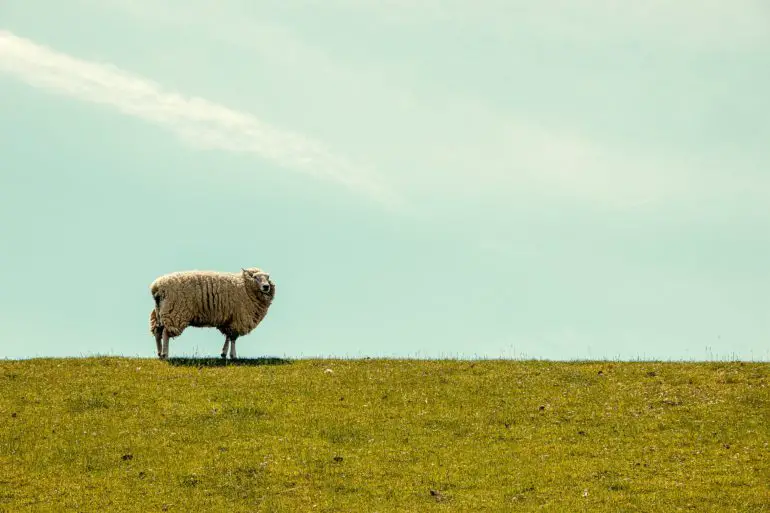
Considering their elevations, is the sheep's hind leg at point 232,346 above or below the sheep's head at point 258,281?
below

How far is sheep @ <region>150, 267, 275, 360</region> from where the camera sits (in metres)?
34.7

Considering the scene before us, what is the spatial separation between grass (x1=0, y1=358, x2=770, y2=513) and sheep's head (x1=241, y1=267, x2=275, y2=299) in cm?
415

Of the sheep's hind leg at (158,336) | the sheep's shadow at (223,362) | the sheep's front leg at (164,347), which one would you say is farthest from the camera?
the sheep's hind leg at (158,336)

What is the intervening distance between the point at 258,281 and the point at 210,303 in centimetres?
215

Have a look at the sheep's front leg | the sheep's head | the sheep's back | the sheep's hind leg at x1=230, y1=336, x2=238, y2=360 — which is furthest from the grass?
the sheep's head

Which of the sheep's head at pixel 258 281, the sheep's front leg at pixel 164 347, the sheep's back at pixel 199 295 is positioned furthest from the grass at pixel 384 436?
the sheep's head at pixel 258 281

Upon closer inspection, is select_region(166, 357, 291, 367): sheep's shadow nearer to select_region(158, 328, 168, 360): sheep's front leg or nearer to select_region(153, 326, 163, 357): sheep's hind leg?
select_region(158, 328, 168, 360): sheep's front leg

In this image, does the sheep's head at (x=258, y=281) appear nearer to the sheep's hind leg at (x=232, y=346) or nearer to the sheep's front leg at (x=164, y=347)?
the sheep's hind leg at (x=232, y=346)

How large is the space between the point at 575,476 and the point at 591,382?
25.0ft

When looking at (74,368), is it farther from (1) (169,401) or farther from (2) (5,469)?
(2) (5,469)

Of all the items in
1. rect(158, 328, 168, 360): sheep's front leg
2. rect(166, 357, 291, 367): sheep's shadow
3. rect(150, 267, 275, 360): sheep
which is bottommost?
rect(166, 357, 291, 367): sheep's shadow

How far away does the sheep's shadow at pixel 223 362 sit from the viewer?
33250 millimetres

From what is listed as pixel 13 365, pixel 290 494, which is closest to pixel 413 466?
pixel 290 494

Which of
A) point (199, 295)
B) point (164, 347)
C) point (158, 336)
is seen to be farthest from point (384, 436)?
point (158, 336)
